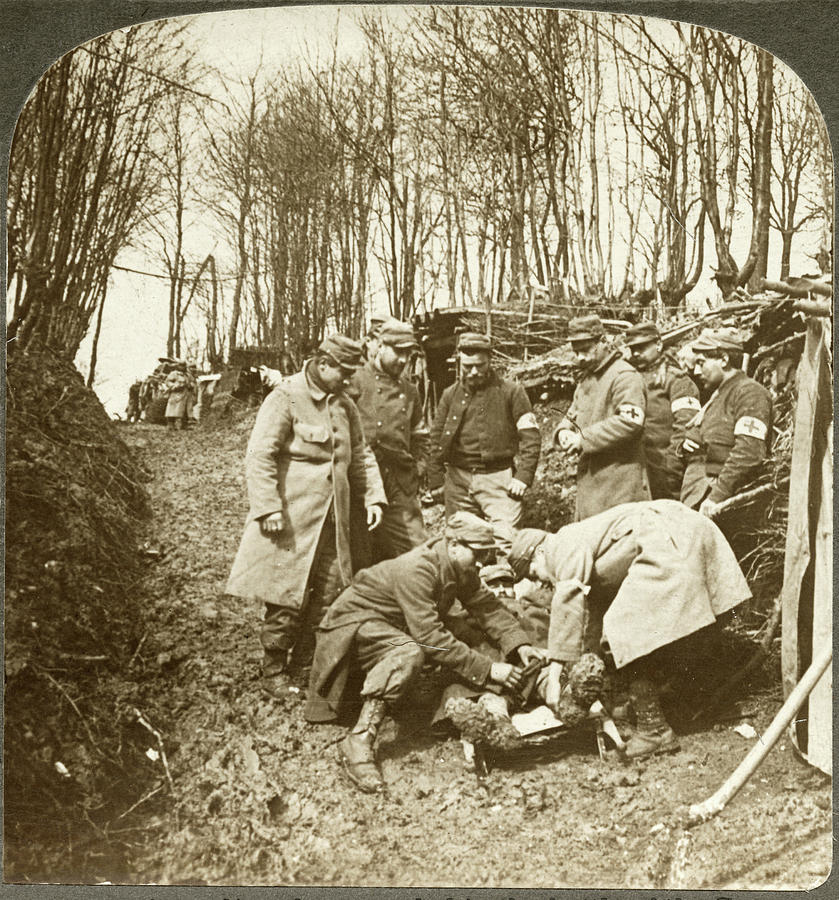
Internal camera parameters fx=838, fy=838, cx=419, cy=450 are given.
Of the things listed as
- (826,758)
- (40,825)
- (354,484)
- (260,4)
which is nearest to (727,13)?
(260,4)

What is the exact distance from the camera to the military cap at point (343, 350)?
344 centimetres

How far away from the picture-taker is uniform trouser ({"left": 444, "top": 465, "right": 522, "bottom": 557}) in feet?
11.2

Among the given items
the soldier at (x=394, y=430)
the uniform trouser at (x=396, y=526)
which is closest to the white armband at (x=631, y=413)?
the soldier at (x=394, y=430)

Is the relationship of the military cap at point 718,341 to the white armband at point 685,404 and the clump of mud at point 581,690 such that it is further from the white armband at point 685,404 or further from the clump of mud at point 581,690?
the clump of mud at point 581,690

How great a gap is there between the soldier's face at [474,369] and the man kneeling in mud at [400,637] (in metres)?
0.65

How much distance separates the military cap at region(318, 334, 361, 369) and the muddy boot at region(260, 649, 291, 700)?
1184mm

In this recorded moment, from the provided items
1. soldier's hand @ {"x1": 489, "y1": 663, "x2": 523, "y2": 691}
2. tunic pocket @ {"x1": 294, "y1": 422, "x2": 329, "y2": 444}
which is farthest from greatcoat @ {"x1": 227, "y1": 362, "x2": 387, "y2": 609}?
soldier's hand @ {"x1": 489, "y1": 663, "x2": 523, "y2": 691}

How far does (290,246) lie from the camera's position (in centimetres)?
360

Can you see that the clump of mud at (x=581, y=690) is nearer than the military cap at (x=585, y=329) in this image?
Yes

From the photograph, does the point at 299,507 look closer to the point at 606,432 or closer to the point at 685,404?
the point at 606,432

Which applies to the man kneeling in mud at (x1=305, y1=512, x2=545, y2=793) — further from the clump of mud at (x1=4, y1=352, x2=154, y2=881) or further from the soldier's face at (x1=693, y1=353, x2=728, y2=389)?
the soldier's face at (x1=693, y1=353, x2=728, y2=389)

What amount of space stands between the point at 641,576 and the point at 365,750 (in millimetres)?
1272

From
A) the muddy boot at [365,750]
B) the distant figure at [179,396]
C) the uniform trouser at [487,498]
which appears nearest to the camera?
the muddy boot at [365,750]

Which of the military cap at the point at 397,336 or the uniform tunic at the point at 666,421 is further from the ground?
the military cap at the point at 397,336
